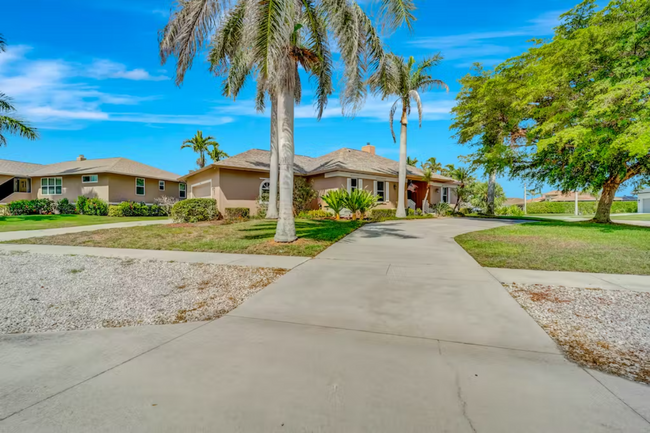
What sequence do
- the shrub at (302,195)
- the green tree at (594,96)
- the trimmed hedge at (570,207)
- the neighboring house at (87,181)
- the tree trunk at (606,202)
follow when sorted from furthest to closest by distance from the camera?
the trimmed hedge at (570,207), the neighboring house at (87,181), the shrub at (302,195), the tree trunk at (606,202), the green tree at (594,96)

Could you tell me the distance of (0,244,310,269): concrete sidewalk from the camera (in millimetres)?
7125

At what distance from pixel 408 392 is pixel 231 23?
11152 millimetres

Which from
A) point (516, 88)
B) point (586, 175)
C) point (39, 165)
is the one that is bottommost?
point (586, 175)

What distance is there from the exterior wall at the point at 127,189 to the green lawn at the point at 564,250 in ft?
94.6

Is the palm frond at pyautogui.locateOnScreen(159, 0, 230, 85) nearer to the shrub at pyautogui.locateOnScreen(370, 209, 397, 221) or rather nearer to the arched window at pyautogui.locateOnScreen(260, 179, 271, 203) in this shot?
the arched window at pyautogui.locateOnScreen(260, 179, 271, 203)

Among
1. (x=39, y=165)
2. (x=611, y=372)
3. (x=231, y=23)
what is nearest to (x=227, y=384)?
(x=611, y=372)

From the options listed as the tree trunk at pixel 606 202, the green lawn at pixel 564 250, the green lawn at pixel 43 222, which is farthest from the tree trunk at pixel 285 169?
the tree trunk at pixel 606 202

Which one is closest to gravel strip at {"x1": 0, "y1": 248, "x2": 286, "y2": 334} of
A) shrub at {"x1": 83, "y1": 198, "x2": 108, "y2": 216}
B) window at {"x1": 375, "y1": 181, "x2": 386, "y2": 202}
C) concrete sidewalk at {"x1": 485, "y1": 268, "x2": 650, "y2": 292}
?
concrete sidewalk at {"x1": 485, "y1": 268, "x2": 650, "y2": 292}

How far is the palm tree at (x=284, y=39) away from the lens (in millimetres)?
7481

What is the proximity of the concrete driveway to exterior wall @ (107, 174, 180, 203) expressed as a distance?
2855 cm

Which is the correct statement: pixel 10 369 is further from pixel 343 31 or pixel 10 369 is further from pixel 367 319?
pixel 343 31

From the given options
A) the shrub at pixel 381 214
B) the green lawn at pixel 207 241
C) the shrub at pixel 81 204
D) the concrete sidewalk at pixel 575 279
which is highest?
the shrub at pixel 81 204

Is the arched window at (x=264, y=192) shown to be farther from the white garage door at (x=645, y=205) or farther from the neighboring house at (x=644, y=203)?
the white garage door at (x=645, y=205)

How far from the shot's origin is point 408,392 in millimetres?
2340
